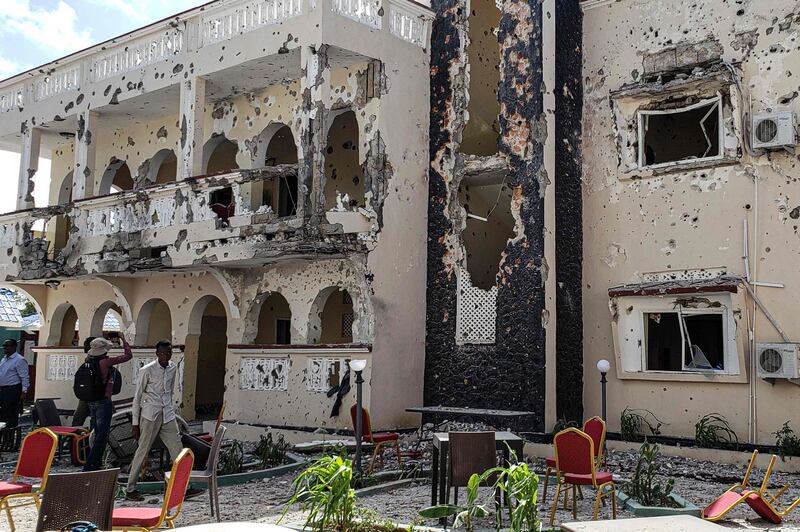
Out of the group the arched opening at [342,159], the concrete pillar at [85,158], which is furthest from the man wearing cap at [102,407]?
the arched opening at [342,159]

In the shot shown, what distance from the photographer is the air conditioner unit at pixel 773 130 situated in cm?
1312

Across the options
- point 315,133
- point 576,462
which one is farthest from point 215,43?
point 576,462

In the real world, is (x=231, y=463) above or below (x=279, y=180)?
below

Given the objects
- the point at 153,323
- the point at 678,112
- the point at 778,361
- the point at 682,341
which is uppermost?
the point at 678,112

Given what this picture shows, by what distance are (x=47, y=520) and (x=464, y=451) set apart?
4269mm

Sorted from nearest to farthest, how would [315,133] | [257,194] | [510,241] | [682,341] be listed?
[315,133] < [682,341] < [510,241] < [257,194]

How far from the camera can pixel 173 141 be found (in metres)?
19.5

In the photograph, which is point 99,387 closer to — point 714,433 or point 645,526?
point 645,526

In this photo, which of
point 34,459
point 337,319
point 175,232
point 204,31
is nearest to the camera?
point 34,459

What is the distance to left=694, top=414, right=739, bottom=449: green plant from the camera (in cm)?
1320

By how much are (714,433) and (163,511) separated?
970cm

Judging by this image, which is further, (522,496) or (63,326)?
(63,326)

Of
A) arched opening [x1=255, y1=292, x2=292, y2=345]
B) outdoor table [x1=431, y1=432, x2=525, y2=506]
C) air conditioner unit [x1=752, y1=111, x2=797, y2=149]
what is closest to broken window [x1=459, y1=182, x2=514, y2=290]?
air conditioner unit [x1=752, y1=111, x2=797, y2=149]

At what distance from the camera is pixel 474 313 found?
15.2 m
